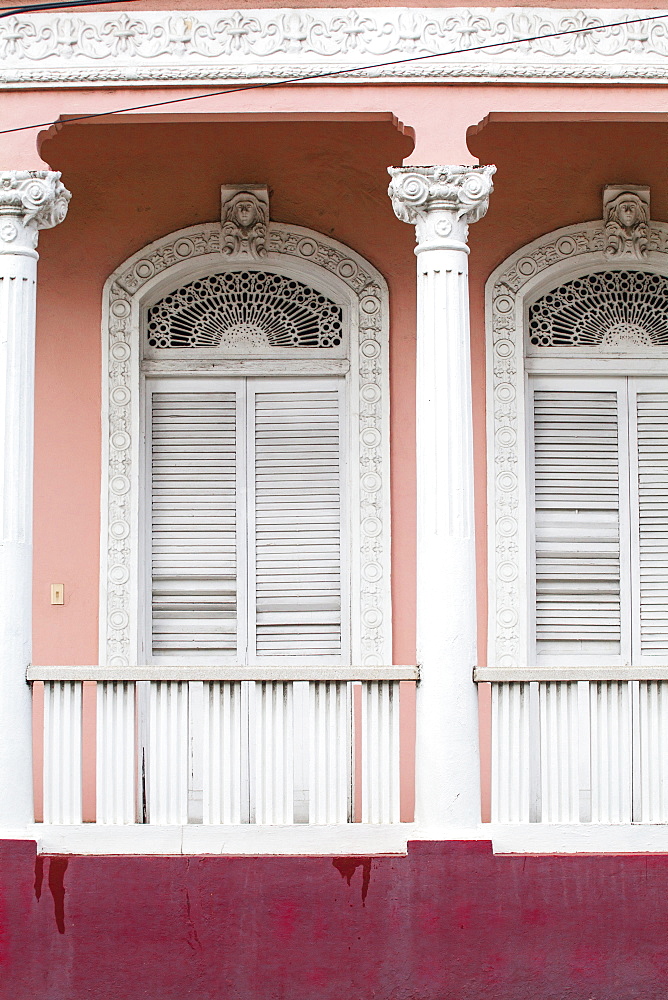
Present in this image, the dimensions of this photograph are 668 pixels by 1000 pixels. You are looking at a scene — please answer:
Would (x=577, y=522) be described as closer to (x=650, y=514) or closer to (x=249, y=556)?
(x=650, y=514)

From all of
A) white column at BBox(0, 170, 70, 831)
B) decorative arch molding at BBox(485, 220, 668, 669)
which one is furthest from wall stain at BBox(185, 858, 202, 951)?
decorative arch molding at BBox(485, 220, 668, 669)

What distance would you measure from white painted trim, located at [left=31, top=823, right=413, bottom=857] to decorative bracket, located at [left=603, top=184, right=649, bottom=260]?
408cm

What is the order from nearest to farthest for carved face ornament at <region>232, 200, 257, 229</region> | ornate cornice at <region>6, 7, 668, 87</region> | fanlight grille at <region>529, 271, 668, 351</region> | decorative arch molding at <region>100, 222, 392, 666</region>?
ornate cornice at <region>6, 7, 668, 87</region>
decorative arch molding at <region>100, 222, 392, 666</region>
carved face ornament at <region>232, 200, 257, 229</region>
fanlight grille at <region>529, 271, 668, 351</region>

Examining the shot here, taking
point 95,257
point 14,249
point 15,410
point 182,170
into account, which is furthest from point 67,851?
point 182,170

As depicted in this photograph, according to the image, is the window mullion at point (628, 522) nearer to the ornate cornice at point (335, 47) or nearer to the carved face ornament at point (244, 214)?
the ornate cornice at point (335, 47)

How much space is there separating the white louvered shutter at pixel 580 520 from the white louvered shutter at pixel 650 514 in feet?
0.28

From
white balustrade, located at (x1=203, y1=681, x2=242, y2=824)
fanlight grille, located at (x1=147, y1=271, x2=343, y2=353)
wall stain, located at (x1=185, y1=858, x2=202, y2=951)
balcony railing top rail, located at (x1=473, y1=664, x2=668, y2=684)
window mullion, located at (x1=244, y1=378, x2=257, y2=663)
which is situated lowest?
wall stain, located at (x1=185, y1=858, x2=202, y2=951)

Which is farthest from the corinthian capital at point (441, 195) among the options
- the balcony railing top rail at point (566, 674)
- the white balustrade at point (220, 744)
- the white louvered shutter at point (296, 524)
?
the white balustrade at point (220, 744)

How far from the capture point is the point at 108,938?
642 cm

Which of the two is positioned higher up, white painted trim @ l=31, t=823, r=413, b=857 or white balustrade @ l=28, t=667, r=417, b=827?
white balustrade @ l=28, t=667, r=417, b=827

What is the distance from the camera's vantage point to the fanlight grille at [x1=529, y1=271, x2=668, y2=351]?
8383mm

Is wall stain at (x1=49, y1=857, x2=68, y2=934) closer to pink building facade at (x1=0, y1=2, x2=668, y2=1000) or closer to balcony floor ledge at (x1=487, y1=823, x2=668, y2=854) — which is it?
pink building facade at (x1=0, y1=2, x2=668, y2=1000)

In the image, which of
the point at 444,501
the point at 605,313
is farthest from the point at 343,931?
the point at 605,313

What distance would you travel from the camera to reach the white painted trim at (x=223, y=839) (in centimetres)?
658
